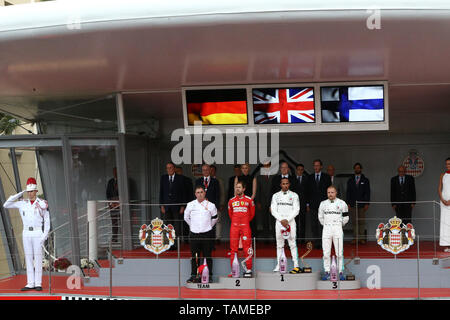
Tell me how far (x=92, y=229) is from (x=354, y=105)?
4.85 meters

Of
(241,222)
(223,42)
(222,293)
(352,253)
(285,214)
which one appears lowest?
(222,293)

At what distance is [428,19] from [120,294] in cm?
560

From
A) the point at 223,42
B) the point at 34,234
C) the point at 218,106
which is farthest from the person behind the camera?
the point at 218,106

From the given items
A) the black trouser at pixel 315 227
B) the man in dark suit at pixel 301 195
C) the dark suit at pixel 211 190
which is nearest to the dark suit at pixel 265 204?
the man in dark suit at pixel 301 195

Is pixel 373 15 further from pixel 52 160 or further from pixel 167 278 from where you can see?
pixel 52 160

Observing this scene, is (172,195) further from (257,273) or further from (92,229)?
(257,273)

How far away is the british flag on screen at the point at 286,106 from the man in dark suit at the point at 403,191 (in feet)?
9.94

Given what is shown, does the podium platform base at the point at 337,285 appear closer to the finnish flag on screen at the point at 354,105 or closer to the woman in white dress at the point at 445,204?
the woman in white dress at the point at 445,204

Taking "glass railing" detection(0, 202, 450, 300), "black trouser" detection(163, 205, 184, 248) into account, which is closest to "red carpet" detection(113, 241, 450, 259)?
"glass railing" detection(0, 202, 450, 300)

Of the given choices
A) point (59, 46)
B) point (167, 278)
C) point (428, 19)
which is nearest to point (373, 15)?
point (428, 19)

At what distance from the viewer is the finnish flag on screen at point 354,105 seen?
10.4 metres

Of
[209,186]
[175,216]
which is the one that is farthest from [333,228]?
[175,216]

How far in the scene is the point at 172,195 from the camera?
1141 cm

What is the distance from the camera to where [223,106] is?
10.6 metres
